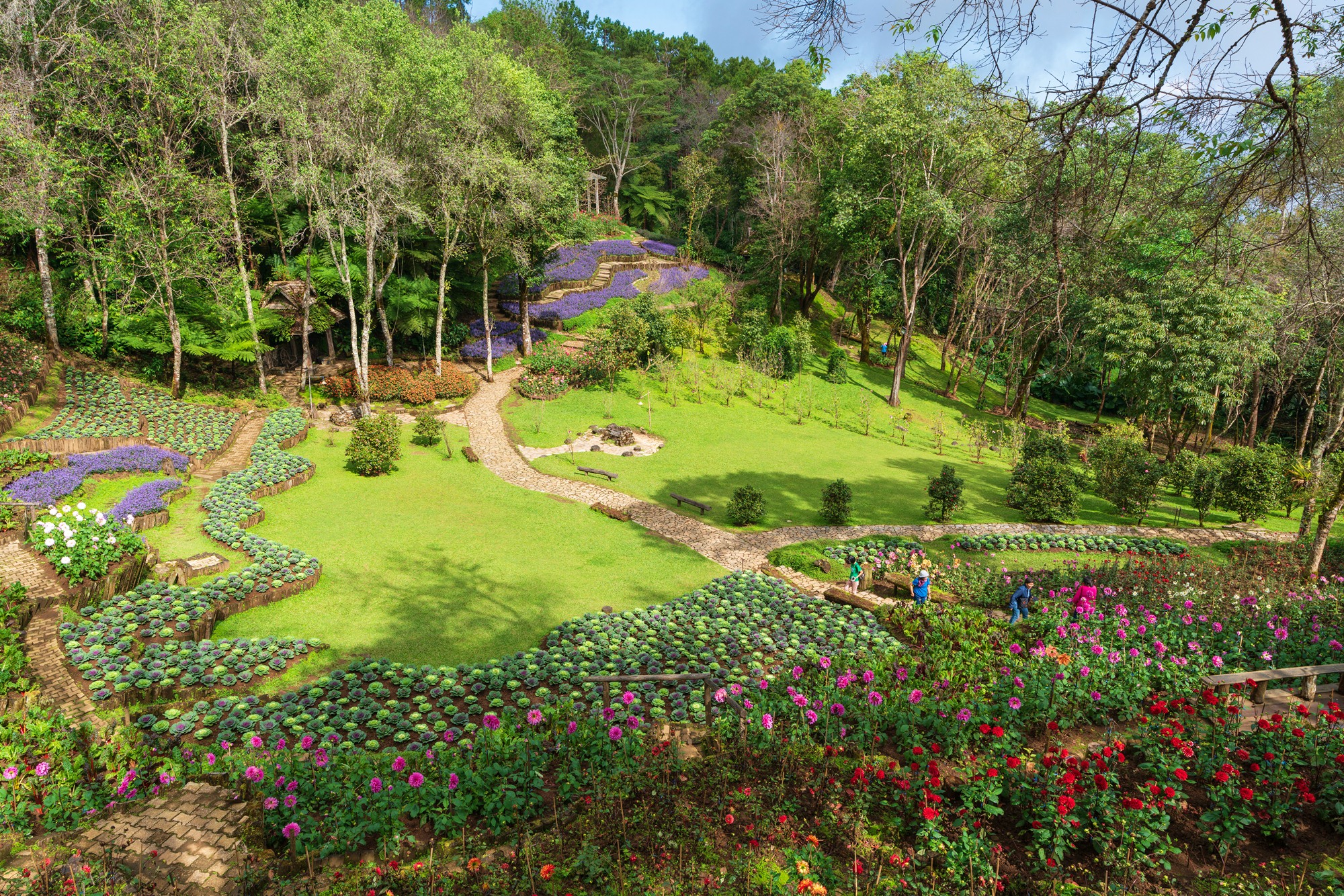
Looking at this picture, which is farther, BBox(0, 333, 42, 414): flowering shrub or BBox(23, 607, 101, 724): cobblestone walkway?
BBox(0, 333, 42, 414): flowering shrub

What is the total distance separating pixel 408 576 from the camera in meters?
12.4

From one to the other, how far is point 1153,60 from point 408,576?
41.0 ft

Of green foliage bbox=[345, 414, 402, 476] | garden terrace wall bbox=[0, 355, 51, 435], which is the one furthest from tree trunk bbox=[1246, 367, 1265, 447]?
garden terrace wall bbox=[0, 355, 51, 435]

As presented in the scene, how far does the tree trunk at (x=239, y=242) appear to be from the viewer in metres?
19.8

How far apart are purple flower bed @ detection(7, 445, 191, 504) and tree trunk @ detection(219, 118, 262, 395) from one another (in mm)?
5888

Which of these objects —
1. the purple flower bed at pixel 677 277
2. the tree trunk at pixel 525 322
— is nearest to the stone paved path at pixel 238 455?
the tree trunk at pixel 525 322

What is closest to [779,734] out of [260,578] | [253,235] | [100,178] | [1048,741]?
[1048,741]

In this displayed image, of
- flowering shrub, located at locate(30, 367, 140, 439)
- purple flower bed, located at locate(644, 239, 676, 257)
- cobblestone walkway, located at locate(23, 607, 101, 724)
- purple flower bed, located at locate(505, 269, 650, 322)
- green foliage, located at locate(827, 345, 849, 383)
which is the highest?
purple flower bed, located at locate(644, 239, 676, 257)

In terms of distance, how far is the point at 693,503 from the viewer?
16547 mm

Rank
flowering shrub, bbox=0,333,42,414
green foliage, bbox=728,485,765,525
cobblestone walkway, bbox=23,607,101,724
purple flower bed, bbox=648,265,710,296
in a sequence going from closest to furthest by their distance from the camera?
cobblestone walkway, bbox=23,607,101,724 < green foliage, bbox=728,485,765,525 < flowering shrub, bbox=0,333,42,414 < purple flower bed, bbox=648,265,710,296

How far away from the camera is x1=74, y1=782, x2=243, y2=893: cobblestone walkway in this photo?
5457 millimetres

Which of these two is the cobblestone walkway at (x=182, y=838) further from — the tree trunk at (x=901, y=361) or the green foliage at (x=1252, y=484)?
the tree trunk at (x=901, y=361)

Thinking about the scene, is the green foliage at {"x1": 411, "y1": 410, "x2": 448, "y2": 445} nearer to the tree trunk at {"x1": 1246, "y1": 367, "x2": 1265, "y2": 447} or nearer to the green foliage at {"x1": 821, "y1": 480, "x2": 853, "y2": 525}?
the green foliage at {"x1": 821, "y1": 480, "x2": 853, "y2": 525}

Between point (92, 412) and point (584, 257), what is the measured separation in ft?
95.7
